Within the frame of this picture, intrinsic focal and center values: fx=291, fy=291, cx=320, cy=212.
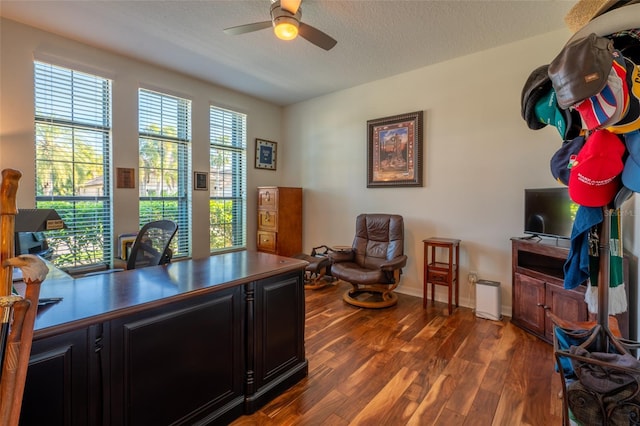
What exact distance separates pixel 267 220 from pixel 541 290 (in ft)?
12.4

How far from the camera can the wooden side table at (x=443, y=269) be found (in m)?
3.32

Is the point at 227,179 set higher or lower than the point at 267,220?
higher

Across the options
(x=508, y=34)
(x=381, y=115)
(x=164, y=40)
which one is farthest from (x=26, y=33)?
(x=508, y=34)

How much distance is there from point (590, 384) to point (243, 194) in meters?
4.75

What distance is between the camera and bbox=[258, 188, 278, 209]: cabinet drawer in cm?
483

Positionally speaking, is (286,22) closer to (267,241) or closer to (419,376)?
(419,376)

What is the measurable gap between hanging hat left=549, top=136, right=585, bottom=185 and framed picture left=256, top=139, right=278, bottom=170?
4.53 metres

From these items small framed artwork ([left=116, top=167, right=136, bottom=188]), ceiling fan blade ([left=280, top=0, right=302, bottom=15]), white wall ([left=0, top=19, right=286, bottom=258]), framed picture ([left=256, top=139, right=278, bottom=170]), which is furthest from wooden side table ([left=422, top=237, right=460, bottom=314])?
small framed artwork ([left=116, top=167, right=136, bottom=188])

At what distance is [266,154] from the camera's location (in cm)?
534

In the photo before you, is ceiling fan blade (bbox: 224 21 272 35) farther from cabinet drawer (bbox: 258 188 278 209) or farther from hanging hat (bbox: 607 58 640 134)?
cabinet drawer (bbox: 258 188 278 209)

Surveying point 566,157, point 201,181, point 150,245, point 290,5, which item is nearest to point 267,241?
point 201,181

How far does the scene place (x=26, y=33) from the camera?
2912 mm

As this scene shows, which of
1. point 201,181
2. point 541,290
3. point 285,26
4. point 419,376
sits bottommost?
point 419,376

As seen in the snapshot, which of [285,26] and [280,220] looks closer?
[285,26]
